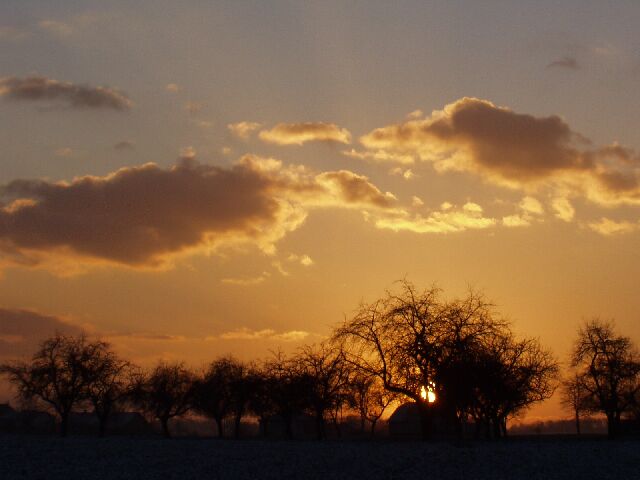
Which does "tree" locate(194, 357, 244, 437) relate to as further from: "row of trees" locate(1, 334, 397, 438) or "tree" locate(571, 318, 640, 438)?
"tree" locate(571, 318, 640, 438)

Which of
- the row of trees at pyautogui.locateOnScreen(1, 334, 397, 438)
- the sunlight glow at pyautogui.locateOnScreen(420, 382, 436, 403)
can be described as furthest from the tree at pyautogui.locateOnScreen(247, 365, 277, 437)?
the sunlight glow at pyautogui.locateOnScreen(420, 382, 436, 403)

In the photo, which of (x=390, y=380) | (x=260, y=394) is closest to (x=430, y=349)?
(x=390, y=380)

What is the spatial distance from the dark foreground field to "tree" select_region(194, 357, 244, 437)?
209 ft

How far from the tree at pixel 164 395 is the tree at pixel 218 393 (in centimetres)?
174

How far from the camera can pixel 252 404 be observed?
11925cm

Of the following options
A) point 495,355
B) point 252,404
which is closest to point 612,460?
point 495,355

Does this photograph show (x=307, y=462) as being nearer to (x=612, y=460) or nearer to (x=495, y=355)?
(x=612, y=460)

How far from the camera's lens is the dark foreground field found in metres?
41.9

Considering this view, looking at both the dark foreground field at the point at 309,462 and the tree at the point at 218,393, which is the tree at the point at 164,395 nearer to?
the tree at the point at 218,393

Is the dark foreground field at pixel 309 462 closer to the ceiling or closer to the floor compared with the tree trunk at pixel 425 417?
closer to the floor

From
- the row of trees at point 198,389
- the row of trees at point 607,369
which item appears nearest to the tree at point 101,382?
the row of trees at point 198,389

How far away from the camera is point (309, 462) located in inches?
1898

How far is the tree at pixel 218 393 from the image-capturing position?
12281 cm

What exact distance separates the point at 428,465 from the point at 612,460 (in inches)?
553
